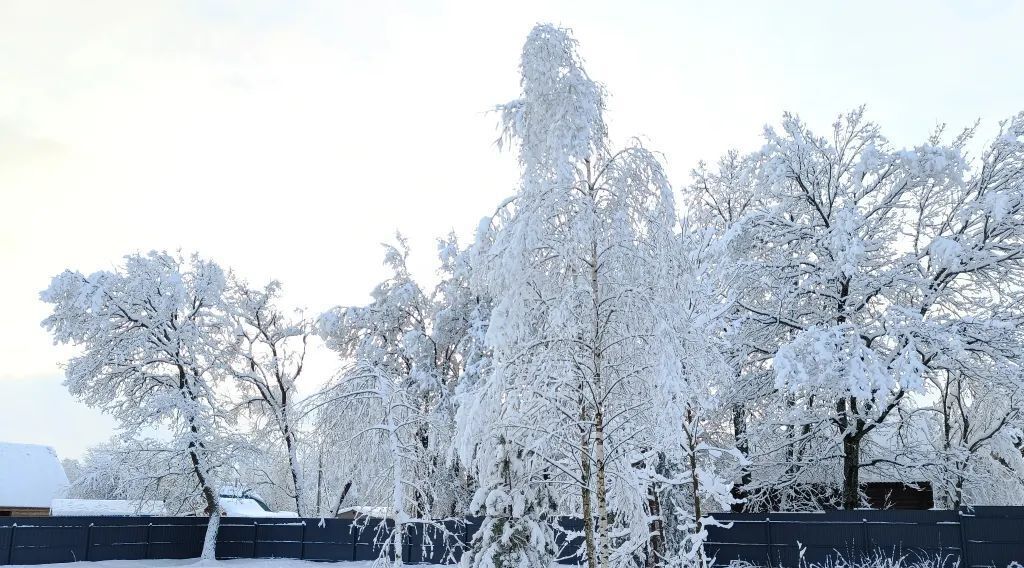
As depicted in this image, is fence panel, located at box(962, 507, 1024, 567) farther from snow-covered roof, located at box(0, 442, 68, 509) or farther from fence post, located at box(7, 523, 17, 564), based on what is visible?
snow-covered roof, located at box(0, 442, 68, 509)

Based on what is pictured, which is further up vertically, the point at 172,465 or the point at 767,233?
the point at 767,233

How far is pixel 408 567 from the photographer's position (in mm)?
25922

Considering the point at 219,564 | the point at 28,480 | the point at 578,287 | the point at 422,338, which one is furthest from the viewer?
the point at 28,480

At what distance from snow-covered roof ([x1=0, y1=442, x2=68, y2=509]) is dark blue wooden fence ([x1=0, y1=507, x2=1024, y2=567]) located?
34.6 feet

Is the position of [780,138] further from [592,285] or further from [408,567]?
[408,567]

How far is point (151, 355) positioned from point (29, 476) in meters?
17.9

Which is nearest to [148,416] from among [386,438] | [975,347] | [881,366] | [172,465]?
[172,465]

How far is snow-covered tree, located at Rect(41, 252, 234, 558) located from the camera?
26.6 metres

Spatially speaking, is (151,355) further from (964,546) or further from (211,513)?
(964,546)

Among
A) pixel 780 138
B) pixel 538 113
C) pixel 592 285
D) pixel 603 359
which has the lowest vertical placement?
pixel 603 359

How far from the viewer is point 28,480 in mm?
39094

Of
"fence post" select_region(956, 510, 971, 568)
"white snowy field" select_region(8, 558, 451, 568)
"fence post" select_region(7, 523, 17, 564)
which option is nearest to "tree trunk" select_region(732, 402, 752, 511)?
"fence post" select_region(956, 510, 971, 568)

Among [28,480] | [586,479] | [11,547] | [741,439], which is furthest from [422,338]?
[28,480]

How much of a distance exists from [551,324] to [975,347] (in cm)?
1339
